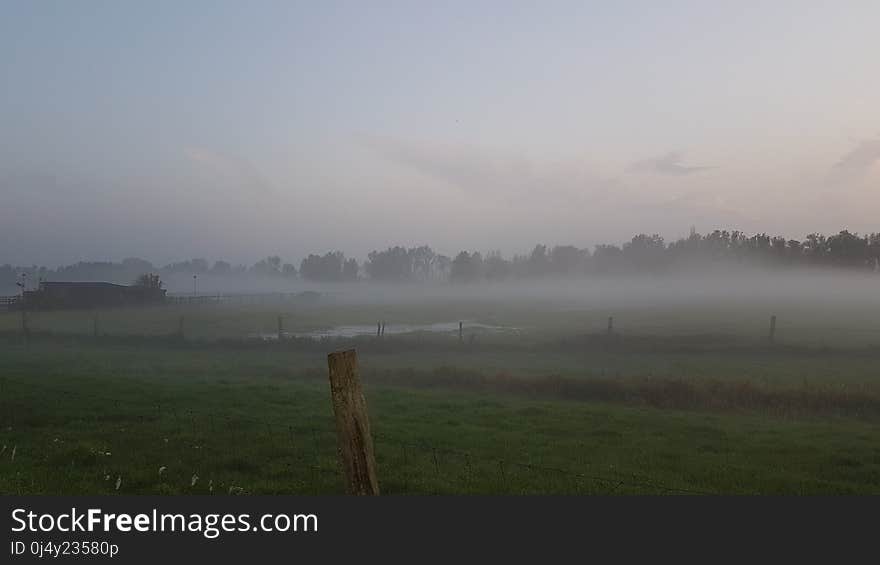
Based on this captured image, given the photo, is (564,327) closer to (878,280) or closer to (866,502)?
(866,502)

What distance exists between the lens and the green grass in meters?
11.7

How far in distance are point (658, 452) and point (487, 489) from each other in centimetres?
595

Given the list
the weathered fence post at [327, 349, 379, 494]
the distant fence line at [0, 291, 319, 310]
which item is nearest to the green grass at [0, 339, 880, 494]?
the weathered fence post at [327, 349, 379, 494]


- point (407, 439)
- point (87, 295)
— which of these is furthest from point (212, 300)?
point (407, 439)

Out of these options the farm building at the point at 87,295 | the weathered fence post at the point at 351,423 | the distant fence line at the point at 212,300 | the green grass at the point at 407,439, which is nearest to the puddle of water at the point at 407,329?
the green grass at the point at 407,439

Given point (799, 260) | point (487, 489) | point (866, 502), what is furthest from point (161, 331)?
point (799, 260)

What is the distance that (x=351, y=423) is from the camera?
7309 mm

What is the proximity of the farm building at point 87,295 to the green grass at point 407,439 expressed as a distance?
6245cm

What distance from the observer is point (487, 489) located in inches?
438

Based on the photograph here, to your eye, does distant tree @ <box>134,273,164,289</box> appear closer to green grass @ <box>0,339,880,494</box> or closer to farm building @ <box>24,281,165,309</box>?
farm building @ <box>24,281,165,309</box>

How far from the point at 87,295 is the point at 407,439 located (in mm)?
90804

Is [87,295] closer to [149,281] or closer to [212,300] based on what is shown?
[149,281]

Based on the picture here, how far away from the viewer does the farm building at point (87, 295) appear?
84000mm

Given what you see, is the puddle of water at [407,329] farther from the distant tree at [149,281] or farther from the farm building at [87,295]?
the distant tree at [149,281]
